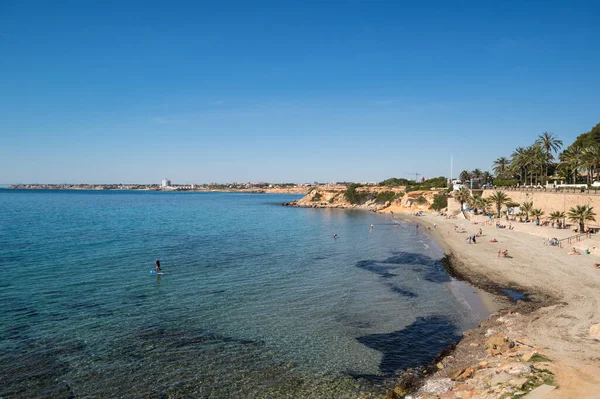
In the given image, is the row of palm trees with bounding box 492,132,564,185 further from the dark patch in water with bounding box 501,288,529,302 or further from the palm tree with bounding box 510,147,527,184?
the dark patch in water with bounding box 501,288,529,302

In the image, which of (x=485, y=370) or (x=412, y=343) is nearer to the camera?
(x=485, y=370)

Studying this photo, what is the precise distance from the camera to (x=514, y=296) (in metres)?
27.7

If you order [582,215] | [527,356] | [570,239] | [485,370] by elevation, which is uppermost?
[582,215]

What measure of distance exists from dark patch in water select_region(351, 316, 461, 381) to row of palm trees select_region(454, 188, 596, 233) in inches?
1354

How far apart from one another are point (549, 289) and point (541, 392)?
19.2m

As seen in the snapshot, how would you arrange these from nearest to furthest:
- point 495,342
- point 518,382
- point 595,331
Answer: point 518,382 < point 495,342 < point 595,331

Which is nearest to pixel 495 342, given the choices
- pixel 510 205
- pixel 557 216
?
pixel 557 216

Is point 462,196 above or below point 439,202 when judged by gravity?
above

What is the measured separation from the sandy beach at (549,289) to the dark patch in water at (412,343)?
1.74m

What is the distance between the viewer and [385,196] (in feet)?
436

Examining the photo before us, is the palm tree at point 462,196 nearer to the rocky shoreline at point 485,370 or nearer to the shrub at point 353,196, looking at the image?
the shrub at point 353,196

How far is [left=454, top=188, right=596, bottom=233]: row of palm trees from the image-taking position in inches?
1818

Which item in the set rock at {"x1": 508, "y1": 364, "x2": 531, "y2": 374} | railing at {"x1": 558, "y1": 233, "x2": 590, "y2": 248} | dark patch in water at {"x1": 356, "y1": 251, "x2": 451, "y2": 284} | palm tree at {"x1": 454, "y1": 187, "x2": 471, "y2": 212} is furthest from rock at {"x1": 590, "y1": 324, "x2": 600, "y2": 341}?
palm tree at {"x1": 454, "y1": 187, "x2": 471, "y2": 212}

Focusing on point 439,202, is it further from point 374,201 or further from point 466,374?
point 466,374
